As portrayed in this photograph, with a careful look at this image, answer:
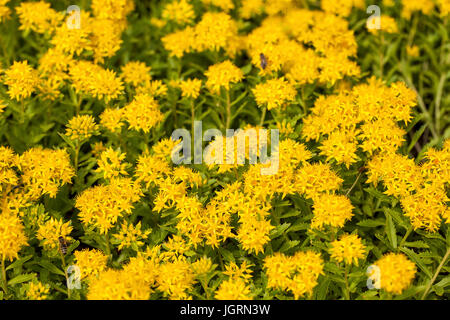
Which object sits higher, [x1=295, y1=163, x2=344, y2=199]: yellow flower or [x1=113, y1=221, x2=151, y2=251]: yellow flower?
[x1=295, y1=163, x2=344, y2=199]: yellow flower

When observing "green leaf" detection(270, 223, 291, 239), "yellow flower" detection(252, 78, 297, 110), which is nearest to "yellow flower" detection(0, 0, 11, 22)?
"yellow flower" detection(252, 78, 297, 110)

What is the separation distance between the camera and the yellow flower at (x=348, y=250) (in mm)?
2109

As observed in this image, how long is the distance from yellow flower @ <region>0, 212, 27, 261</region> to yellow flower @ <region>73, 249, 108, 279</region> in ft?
0.87

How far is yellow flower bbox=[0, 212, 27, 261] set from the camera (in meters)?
2.12

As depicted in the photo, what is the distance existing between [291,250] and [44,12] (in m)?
2.26

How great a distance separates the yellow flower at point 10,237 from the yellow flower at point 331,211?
1377 millimetres

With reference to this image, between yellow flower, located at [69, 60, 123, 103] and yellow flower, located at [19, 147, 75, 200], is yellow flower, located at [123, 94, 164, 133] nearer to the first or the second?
yellow flower, located at [69, 60, 123, 103]

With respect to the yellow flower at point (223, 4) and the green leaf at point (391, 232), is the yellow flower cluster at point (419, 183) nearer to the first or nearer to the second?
the green leaf at point (391, 232)

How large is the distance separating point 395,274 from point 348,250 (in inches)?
8.6

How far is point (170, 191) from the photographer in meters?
2.38

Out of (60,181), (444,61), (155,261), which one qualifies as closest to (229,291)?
(155,261)

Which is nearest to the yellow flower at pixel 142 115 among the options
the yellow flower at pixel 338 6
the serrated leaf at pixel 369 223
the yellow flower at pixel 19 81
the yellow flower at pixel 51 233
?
the yellow flower at pixel 19 81

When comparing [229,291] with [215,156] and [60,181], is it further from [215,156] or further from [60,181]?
[60,181]

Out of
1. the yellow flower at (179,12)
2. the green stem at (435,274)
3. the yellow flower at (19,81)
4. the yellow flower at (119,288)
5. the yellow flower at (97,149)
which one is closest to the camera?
the yellow flower at (119,288)
